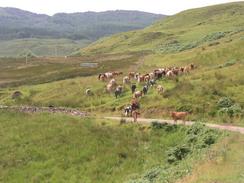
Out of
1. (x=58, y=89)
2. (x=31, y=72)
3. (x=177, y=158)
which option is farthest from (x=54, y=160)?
(x=31, y=72)

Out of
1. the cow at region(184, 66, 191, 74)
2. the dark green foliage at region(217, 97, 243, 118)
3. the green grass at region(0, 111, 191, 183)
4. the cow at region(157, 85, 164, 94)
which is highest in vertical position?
the cow at region(184, 66, 191, 74)

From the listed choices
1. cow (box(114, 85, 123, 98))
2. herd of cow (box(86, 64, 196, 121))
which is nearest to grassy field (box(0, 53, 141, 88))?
herd of cow (box(86, 64, 196, 121))

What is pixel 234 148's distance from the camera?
30.3 metres

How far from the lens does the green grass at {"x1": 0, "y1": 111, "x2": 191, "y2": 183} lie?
3525 centimetres

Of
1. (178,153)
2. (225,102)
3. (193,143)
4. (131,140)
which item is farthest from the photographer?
(225,102)

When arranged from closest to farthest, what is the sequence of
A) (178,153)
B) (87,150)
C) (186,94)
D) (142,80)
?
1. (178,153)
2. (87,150)
3. (186,94)
4. (142,80)

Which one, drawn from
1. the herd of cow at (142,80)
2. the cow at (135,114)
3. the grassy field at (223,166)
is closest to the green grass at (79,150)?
the cow at (135,114)

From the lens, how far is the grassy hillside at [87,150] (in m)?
34.8

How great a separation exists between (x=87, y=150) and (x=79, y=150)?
0.58 meters

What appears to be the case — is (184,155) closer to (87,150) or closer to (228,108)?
(87,150)

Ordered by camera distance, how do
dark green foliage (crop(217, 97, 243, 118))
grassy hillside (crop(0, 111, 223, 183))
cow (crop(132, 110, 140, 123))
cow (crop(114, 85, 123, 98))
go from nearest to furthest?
grassy hillside (crop(0, 111, 223, 183)), dark green foliage (crop(217, 97, 243, 118)), cow (crop(132, 110, 140, 123)), cow (crop(114, 85, 123, 98))

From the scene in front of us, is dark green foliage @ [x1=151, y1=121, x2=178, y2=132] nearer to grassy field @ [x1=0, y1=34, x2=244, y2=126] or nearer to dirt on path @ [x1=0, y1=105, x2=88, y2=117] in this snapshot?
grassy field @ [x1=0, y1=34, x2=244, y2=126]

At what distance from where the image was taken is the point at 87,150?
126 ft

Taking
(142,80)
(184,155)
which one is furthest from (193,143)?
(142,80)
